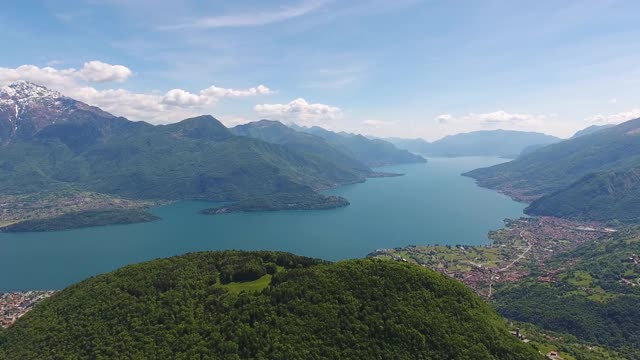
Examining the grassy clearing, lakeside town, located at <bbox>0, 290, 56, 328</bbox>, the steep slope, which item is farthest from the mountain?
lakeside town, located at <bbox>0, 290, 56, 328</bbox>

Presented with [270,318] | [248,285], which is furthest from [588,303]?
[270,318]

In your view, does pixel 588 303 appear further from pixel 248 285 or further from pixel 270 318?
pixel 270 318

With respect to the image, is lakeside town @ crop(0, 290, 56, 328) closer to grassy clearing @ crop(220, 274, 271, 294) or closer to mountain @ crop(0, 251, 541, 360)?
mountain @ crop(0, 251, 541, 360)

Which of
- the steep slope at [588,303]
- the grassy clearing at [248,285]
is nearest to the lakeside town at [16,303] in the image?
the grassy clearing at [248,285]

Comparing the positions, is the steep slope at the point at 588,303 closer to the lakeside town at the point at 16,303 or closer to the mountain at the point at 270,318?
the mountain at the point at 270,318

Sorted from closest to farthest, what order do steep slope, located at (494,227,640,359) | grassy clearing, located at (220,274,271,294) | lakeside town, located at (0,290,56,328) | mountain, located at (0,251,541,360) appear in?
1. mountain, located at (0,251,541,360)
2. grassy clearing, located at (220,274,271,294)
3. steep slope, located at (494,227,640,359)
4. lakeside town, located at (0,290,56,328)

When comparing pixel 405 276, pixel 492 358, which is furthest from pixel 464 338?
pixel 405 276
